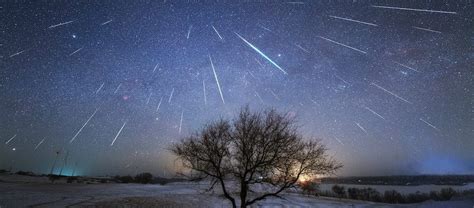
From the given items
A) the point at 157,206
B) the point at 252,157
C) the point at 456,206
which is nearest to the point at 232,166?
the point at 252,157

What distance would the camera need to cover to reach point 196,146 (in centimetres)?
2009

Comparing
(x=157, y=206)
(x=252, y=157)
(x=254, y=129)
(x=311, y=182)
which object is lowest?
(x=157, y=206)

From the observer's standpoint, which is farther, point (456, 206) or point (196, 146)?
point (456, 206)

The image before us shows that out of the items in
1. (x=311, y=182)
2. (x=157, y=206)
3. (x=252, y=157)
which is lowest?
(x=157, y=206)

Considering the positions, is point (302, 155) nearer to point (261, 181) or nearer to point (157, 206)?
point (261, 181)

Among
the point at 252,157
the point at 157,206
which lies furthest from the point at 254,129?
the point at 157,206

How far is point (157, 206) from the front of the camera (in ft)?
102

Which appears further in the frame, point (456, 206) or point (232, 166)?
point (456, 206)

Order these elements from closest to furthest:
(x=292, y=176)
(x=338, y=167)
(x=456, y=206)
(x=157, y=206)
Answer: (x=338, y=167) < (x=292, y=176) < (x=157, y=206) < (x=456, y=206)

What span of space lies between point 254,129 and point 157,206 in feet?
59.1

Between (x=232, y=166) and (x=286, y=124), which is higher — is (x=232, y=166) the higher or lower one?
the lower one

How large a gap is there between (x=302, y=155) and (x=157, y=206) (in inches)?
767

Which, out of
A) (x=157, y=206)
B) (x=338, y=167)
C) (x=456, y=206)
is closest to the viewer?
(x=338, y=167)

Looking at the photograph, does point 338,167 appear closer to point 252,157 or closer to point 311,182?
point 311,182
